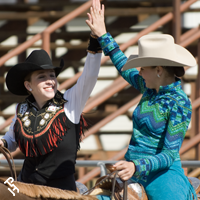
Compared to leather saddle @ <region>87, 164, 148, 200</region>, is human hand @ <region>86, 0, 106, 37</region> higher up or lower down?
higher up

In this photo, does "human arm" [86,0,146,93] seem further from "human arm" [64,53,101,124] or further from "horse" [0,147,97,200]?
"horse" [0,147,97,200]

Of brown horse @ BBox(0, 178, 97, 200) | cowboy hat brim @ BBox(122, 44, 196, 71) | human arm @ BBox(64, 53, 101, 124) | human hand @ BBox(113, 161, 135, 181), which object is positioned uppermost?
cowboy hat brim @ BBox(122, 44, 196, 71)

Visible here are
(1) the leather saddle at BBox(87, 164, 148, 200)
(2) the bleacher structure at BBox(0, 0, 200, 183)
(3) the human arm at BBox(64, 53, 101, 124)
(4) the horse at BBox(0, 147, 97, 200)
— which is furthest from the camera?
(2) the bleacher structure at BBox(0, 0, 200, 183)

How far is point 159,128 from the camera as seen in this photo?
6.97ft

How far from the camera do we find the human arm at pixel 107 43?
2.43 m

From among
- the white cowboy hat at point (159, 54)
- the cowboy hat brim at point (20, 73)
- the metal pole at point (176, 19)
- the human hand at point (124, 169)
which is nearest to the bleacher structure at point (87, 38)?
the metal pole at point (176, 19)

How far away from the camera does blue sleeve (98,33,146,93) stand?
2.46 m

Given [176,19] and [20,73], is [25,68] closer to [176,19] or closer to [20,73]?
[20,73]

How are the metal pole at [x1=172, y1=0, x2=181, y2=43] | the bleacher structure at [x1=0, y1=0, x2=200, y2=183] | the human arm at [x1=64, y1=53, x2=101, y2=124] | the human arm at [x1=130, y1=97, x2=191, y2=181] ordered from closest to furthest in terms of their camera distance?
1. the human arm at [x1=130, y1=97, x2=191, y2=181]
2. the human arm at [x1=64, y1=53, x2=101, y2=124]
3. the metal pole at [x1=172, y1=0, x2=181, y2=43]
4. the bleacher structure at [x1=0, y1=0, x2=200, y2=183]

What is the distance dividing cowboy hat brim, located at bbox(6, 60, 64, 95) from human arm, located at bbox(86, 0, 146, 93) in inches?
13.8

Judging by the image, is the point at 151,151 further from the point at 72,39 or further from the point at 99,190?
the point at 72,39

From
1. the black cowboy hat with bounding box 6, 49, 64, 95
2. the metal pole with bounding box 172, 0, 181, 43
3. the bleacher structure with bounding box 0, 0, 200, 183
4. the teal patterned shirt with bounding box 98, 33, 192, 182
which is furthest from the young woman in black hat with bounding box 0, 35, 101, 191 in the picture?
→ the bleacher structure with bounding box 0, 0, 200, 183

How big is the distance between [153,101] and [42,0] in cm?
496

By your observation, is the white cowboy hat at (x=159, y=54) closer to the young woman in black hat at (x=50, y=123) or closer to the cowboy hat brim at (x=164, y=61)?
the cowboy hat brim at (x=164, y=61)
